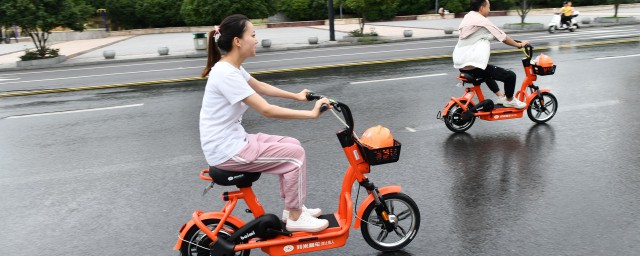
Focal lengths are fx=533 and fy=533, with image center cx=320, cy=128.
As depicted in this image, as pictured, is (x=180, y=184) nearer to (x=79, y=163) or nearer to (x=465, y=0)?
(x=79, y=163)

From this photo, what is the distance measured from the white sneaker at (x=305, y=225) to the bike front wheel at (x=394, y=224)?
1.10 ft

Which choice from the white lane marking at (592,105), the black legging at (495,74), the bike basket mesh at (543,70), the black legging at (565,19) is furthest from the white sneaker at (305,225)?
the black legging at (565,19)

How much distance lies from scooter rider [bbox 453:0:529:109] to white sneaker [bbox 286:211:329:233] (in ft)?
13.0

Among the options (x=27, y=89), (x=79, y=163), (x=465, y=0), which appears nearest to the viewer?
(x=79, y=163)

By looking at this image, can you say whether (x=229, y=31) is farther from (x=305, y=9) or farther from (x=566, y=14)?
(x=305, y=9)

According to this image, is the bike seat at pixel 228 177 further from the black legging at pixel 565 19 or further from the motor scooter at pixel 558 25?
the black legging at pixel 565 19

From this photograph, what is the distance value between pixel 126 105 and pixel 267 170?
293 inches

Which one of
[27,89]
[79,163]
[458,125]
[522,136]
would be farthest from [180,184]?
[27,89]

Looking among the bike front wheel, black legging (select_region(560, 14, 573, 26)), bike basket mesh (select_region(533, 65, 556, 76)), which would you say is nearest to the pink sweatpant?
the bike front wheel

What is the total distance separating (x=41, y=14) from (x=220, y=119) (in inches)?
748

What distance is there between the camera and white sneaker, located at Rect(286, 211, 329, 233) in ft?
12.2

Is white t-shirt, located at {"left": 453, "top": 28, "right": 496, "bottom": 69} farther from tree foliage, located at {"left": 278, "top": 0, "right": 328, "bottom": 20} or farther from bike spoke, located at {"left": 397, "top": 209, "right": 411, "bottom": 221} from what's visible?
tree foliage, located at {"left": 278, "top": 0, "right": 328, "bottom": 20}

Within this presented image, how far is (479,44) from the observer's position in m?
6.83

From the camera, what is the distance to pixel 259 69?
608 inches
